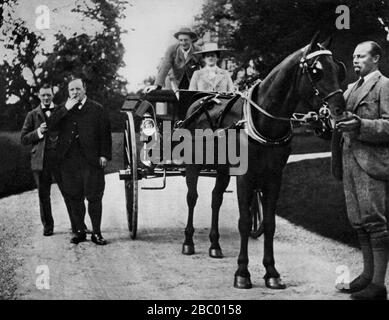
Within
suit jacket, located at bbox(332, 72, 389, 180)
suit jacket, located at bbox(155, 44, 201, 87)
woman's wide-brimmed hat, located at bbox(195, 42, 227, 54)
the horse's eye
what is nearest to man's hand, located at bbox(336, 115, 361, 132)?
suit jacket, located at bbox(332, 72, 389, 180)

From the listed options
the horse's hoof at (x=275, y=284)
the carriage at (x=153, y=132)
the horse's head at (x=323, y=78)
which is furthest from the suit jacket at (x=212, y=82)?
the horse's hoof at (x=275, y=284)

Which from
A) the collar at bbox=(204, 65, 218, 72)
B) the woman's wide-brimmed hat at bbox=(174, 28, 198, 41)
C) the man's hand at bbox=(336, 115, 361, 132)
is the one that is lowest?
the man's hand at bbox=(336, 115, 361, 132)

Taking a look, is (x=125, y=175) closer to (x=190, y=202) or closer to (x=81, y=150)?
(x=81, y=150)

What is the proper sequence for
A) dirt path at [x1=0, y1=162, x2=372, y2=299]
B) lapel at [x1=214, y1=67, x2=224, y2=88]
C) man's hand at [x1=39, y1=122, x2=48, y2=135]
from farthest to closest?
lapel at [x1=214, y1=67, x2=224, y2=88], man's hand at [x1=39, y1=122, x2=48, y2=135], dirt path at [x1=0, y1=162, x2=372, y2=299]

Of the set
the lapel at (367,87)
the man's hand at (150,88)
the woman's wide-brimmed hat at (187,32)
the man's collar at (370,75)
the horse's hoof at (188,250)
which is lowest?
the horse's hoof at (188,250)

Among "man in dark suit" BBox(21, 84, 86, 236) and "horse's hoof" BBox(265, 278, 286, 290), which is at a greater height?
"man in dark suit" BBox(21, 84, 86, 236)

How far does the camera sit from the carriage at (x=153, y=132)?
24.5ft

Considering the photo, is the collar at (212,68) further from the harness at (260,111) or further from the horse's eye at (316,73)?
the horse's eye at (316,73)

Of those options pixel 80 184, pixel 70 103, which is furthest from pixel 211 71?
pixel 80 184

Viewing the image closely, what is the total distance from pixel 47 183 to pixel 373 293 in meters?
3.99

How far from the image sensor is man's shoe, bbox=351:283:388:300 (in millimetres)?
5281

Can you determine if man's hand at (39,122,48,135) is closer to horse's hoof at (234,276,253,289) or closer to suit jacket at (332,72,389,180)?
horse's hoof at (234,276,253,289)

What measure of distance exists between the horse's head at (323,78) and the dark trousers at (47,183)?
3.29 metres

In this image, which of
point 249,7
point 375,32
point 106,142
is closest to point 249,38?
point 249,7
